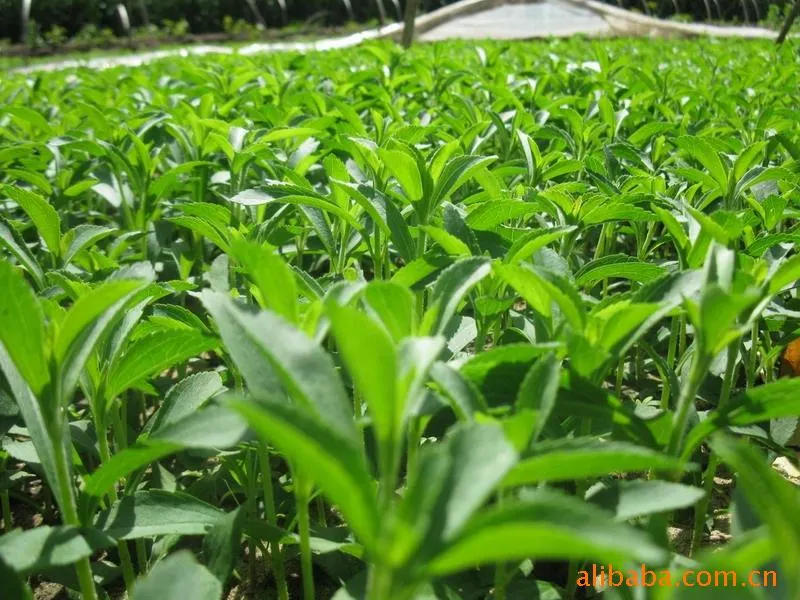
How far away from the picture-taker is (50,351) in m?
0.98

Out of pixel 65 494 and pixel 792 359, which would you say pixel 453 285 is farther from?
pixel 792 359

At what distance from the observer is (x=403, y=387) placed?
0.77 metres

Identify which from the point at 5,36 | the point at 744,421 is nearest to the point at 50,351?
the point at 744,421

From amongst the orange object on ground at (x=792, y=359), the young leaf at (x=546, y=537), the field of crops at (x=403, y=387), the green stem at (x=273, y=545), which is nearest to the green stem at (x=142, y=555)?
the field of crops at (x=403, y=387)

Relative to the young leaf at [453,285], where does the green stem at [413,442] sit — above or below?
below

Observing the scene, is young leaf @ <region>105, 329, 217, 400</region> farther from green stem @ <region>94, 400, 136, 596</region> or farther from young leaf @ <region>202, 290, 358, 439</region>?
young leaf @ <region>202, 290, 358, 439</region>

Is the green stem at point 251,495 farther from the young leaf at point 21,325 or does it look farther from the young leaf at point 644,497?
the young leaf at point 644,497

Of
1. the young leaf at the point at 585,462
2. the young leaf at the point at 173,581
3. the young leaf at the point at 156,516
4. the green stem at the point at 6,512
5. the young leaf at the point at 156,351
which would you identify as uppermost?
the young leaf at the point at 156,351

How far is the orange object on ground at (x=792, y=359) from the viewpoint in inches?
75.2

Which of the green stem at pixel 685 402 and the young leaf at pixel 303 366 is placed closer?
the young leaf at pixel 303 366

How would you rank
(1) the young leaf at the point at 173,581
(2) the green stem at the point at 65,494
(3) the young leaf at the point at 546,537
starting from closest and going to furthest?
1. (3) the young leaf at the point at 546,537
2. (1) the young leaf at the point at 173,581
3. (2) the green stem at the point at 65,494

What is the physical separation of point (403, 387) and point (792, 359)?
5.08ft

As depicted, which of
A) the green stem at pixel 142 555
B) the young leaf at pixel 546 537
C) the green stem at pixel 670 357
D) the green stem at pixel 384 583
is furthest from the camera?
the green stem at pixel 670 357

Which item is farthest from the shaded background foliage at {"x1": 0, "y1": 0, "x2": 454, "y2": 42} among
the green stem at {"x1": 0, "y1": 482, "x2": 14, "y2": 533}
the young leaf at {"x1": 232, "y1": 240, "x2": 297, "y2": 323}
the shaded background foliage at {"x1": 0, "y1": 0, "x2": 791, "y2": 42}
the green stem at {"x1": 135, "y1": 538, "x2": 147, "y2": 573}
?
the young leaf at {"x1": 232, "y1": 240, "x2": 297, "y2": 323}
